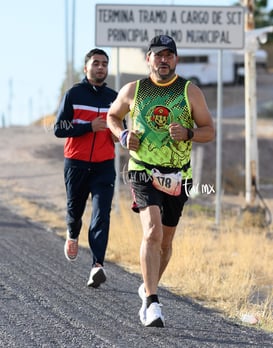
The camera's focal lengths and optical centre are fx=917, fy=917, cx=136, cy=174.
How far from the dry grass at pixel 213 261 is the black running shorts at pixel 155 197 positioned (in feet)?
3.33

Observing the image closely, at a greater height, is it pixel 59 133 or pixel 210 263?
pixel 59 133

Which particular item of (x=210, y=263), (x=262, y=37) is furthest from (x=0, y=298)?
(x=262, y=37)

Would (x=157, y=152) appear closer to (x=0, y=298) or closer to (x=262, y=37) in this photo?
(x=0, y=298)

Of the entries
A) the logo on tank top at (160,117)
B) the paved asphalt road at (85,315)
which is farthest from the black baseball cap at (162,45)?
the paved asphalt road at (85,315)

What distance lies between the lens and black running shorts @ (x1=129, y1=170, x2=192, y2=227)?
261 inches

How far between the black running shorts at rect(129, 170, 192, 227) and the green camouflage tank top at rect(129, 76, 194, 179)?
0.09m

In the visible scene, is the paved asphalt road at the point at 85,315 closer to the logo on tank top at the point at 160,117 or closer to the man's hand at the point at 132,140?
the man's hand at the point at 132,140

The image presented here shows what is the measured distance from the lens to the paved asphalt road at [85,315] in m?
5.97

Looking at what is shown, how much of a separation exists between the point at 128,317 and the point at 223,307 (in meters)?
1.18

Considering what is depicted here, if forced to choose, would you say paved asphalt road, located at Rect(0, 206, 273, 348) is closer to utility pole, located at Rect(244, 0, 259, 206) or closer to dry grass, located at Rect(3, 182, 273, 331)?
dry grass, located at Rect(3, 182, 273, 331)

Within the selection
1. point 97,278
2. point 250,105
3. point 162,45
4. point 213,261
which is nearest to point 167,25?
point 250,105

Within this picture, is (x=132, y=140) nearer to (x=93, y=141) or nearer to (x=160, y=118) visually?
(x=160, y=118)

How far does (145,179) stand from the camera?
263 inches

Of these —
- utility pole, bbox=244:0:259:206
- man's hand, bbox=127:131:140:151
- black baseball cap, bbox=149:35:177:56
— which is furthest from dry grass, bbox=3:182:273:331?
black baseball cap, bbox=149:35:177:56
